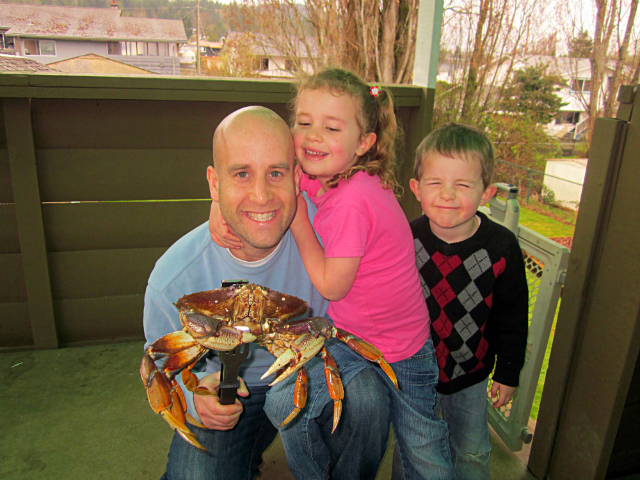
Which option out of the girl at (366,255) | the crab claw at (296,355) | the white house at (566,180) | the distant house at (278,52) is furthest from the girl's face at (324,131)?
the white house at (566,180)

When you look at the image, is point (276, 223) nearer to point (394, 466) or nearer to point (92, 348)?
point (394, 466)

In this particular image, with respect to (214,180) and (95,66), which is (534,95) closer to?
(95,66)

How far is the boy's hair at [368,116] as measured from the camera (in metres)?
1.79

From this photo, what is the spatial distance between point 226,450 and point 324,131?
1377mm

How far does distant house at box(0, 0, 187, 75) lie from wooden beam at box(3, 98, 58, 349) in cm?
46

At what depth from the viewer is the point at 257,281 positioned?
71.6 inches

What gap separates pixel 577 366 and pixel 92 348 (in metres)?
3.30

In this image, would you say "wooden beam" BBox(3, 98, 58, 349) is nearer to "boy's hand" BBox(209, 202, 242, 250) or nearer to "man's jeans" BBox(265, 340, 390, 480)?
"boy's hand" BBox(209, 202, 242, 250)

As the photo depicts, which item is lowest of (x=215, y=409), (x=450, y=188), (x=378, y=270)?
(x=215, y=409)

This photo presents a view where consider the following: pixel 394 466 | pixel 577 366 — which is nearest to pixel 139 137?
pixel 394 466

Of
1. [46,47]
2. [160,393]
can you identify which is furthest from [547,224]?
[160,393]

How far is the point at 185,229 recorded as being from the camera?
11.1 feet

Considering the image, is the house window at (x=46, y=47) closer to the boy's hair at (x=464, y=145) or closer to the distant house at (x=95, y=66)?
the distant house at (x=95, y=66)

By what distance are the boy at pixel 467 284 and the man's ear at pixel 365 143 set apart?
0.22 m
